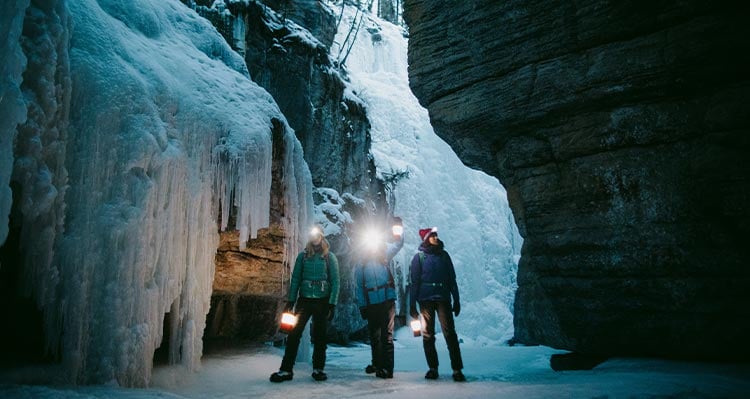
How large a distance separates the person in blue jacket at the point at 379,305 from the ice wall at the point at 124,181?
6.27 ft

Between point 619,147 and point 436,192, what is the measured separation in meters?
44.7

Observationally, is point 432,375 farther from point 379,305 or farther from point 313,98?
point 313,98

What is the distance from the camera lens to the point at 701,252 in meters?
5.82

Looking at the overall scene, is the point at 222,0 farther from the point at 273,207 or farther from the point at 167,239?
the point at 167,239

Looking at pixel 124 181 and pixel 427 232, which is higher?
pixel 124 181

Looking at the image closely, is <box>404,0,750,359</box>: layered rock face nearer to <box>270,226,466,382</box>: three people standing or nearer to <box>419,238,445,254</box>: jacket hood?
<box>419,238,445,254</box>: jacket hood

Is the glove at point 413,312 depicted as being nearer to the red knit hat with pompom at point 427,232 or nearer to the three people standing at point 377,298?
the three people standing at point 377,298

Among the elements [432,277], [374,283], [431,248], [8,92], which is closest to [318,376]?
[374,283]

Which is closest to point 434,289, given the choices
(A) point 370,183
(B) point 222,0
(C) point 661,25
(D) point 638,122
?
(D) point 638,122

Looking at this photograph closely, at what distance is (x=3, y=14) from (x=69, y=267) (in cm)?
240

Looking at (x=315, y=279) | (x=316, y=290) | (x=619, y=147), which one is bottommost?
(x=316, y=290)

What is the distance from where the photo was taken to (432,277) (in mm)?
5961

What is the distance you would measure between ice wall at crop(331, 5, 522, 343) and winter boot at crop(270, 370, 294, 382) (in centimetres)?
3836

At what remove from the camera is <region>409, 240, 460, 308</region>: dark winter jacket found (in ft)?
19.3
